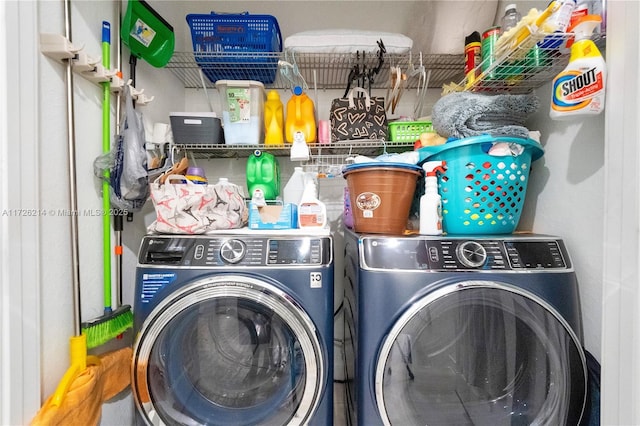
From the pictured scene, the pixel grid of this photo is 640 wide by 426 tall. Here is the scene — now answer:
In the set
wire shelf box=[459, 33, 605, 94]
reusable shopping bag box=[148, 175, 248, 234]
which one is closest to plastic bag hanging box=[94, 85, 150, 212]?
reusable shopping bag box=[148, 175, 248, 234]

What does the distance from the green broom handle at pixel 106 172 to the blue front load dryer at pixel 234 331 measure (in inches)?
10.8

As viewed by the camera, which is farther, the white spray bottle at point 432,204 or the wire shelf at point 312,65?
the wire shelf at point 312,65

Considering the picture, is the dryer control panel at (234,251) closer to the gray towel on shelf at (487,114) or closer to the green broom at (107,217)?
the green broom at (107,217)

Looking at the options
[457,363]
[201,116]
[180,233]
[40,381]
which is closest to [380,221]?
[457,363]

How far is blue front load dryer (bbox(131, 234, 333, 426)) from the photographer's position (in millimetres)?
949

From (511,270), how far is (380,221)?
1.50 feet

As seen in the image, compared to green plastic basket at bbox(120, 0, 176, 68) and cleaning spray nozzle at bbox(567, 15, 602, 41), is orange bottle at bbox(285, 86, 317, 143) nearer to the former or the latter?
green plastic basket at bbox(120, 0, 176, 68)

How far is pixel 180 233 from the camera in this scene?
1.05 metres

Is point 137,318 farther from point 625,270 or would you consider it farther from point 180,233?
point 625,270

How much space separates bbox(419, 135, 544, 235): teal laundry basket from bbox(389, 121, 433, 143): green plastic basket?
377 millimetres

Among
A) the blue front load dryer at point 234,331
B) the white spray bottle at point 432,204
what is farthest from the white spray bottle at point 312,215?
the white spray bottle at point 432,204

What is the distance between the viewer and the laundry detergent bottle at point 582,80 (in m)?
0.78

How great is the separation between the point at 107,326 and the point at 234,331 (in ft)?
1.73

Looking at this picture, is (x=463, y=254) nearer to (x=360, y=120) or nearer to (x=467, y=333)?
(x=467, y=333)
